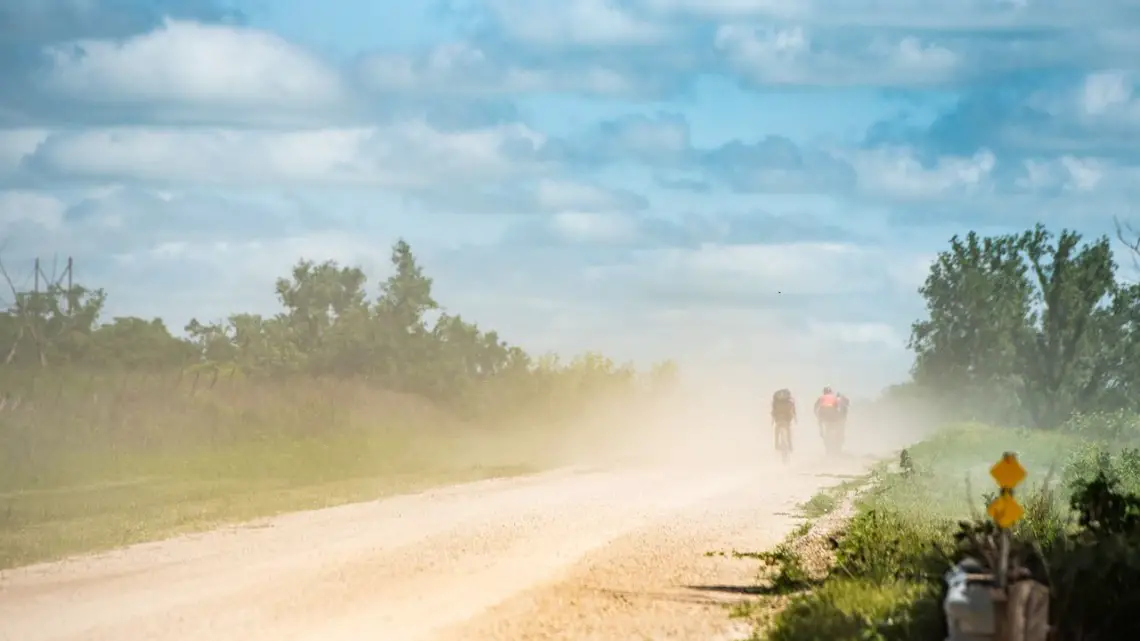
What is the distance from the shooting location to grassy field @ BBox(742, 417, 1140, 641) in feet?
35.3

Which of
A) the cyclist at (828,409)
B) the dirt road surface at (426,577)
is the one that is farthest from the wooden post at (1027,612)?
the cyclist at (828,409)

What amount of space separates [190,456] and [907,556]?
886 inches

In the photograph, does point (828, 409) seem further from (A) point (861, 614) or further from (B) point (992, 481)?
(A) point (861, 614)

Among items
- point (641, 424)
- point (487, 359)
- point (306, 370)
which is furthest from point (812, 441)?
point (306, 370)

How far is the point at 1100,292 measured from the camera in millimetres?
57969

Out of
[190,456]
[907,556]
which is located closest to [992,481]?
[907,556]

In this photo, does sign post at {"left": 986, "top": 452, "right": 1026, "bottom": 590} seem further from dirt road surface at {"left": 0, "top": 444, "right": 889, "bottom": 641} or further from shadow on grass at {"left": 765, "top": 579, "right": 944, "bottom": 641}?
dirt road surface at {"left": 0, "top": 444, "right": 889, "bottom": 641}

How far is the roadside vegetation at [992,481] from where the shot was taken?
10484 millimetres

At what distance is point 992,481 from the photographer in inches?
891

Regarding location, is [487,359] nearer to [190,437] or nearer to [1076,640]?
[190,437]

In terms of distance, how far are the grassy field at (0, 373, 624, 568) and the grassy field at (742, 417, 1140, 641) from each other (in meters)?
9.17

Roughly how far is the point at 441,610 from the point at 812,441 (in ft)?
156

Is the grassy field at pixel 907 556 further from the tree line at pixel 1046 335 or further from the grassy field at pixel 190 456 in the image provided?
the tree line at pixel 1046 335

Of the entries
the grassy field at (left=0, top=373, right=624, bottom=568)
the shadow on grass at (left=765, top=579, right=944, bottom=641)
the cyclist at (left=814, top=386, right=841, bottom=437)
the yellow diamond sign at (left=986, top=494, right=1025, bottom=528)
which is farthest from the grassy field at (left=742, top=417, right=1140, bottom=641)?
the cyclist at (left=814, top=386, right=841, bottom=437)
